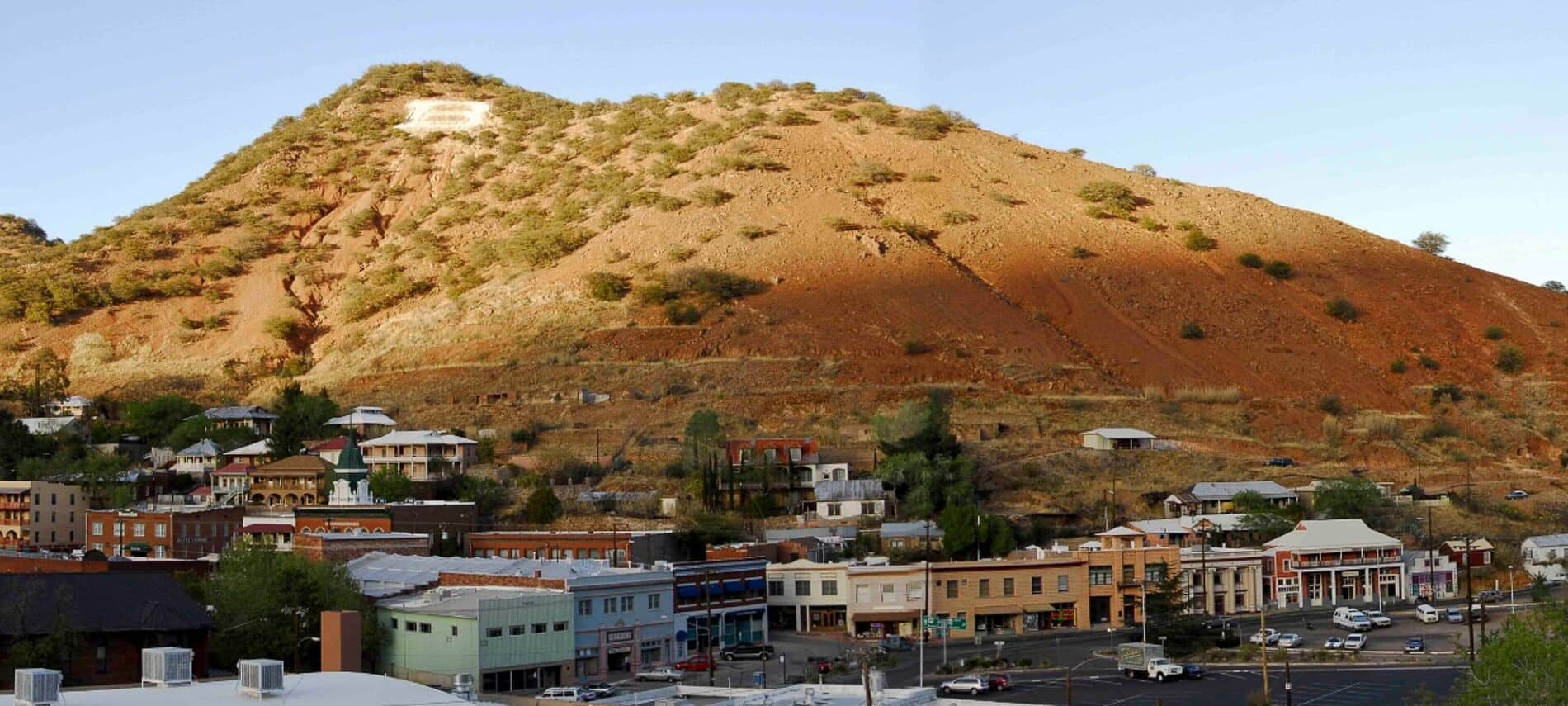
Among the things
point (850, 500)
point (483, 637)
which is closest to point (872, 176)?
point (850, 500)

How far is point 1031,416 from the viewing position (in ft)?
326

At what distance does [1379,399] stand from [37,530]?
7051 cm

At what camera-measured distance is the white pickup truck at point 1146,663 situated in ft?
177

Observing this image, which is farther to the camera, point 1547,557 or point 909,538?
point 1547,557

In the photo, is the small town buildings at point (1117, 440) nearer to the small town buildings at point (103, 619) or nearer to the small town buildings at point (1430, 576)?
the small town buildings at point (1430, 576)

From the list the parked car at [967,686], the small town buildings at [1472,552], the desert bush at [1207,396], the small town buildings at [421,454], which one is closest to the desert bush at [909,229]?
the desert bush at [1207,396]

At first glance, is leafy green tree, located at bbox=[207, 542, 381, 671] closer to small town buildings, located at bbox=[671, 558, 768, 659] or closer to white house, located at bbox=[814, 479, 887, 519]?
small town buildings, located at bbox=[671, 558, 768, 659]

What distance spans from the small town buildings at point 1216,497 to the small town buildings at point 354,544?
3164 cm

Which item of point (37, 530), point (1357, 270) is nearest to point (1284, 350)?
point (1357, 270)

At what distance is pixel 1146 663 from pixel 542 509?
3184 centimetres

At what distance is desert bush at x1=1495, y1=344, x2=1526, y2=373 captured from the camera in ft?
385

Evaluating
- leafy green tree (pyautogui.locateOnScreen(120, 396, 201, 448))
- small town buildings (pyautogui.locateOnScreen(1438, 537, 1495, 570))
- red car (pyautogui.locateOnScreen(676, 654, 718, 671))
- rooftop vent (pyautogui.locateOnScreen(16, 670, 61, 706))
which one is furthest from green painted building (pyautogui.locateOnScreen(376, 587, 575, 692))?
leafy green tree (pyautogui.locateOnScreen(120, 396, 201, 448))

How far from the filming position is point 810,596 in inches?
2635

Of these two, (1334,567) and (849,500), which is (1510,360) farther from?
(849,500)
